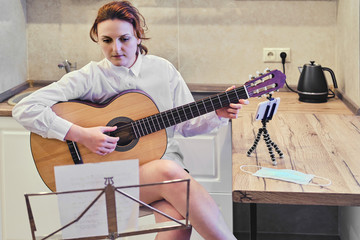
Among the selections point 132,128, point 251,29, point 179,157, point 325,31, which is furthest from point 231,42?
point 132,128

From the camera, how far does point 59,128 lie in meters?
2.05

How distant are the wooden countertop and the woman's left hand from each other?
0.44ft

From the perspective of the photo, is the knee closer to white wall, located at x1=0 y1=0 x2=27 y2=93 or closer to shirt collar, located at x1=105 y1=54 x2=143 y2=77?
shirt collar, located at x1=105 y1=54 x2=143 y2=77

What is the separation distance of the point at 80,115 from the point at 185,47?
123 centimetres

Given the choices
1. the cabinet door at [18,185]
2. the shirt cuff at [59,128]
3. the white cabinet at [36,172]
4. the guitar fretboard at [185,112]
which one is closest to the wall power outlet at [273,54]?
the white cabinet at [36,172]

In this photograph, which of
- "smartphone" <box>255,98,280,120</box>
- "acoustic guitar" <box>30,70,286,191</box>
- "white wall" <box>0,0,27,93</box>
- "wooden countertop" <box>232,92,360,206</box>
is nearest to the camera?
"wooden countertop" <box>232,92,360,206</box>

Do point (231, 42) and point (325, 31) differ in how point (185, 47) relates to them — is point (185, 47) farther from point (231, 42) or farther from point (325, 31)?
point (325, 31)

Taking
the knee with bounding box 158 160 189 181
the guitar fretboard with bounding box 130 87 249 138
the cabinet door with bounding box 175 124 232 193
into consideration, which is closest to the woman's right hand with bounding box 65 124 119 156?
the guitar fretboard with bounding box 130 87 249 138

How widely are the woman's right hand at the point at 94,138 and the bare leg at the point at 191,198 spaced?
0.15 m

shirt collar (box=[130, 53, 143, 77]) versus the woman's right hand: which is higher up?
shirt collar (box=[130, 53, 143, 77])

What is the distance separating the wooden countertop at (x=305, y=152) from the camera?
1702 millimetres

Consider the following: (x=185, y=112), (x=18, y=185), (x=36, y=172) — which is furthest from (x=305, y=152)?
(x=18, y=185)

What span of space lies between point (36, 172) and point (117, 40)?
1.04 metres

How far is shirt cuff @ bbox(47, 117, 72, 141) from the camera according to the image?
2.06m
